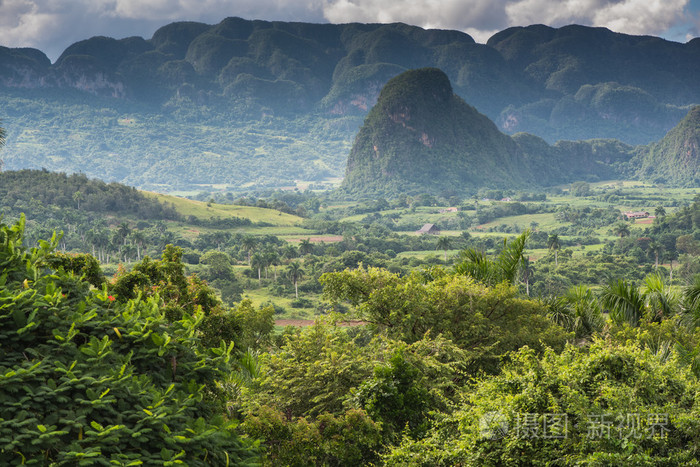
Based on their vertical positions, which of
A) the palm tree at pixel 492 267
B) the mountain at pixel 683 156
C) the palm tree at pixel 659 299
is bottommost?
the palm tree at pixel 659 299

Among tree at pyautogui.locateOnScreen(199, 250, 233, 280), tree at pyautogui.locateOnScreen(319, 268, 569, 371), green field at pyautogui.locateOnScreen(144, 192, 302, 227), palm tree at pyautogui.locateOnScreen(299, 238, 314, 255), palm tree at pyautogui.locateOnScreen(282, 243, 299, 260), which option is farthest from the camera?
green field at pyautogui.locateOnScreen(144, 192, 302, 227)

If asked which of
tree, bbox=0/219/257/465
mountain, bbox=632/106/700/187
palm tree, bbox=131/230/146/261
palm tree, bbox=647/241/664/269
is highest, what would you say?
mountain, bbox=632/106/700/187

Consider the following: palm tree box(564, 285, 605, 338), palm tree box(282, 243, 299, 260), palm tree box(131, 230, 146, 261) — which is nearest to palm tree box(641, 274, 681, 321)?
palm tree box(564, 285, 605, 338)

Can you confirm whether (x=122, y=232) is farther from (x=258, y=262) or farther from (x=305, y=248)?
(x=305, y=248)

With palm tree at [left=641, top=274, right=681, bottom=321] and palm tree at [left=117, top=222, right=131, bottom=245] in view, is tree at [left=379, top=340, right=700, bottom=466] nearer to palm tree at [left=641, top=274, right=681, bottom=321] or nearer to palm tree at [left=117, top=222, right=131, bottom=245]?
palm tree at [left=641, top=274, right=681, bottom=321]

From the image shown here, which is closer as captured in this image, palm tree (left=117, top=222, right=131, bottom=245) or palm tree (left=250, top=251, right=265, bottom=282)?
palm tree (left=250, top=251, right=265, bottom=282)

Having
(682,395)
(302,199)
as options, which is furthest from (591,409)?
(302,199)

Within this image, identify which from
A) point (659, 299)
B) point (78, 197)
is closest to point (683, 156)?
point (78, 197)

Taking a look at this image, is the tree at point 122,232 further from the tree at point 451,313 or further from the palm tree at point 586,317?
the palm tree at point 586,317

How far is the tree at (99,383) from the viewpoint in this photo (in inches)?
155

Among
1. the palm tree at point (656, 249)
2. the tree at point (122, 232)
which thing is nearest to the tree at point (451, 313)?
the palm tree at point (656, 249)

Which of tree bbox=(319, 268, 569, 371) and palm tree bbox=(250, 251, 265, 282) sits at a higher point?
tree bbox=(319, 268, 569, 371)

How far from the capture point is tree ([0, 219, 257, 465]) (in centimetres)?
393

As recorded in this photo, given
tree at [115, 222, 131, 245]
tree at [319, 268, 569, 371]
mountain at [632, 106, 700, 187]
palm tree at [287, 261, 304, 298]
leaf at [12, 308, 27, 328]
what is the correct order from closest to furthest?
leaf at [12, 308, 27, 328] → tree at [319, 268, 569, 371] → palm tree at [287, 261, 304, 298] → tree at [115, 222, 131, 245] → mountain at [632, 106, 700, 187]
